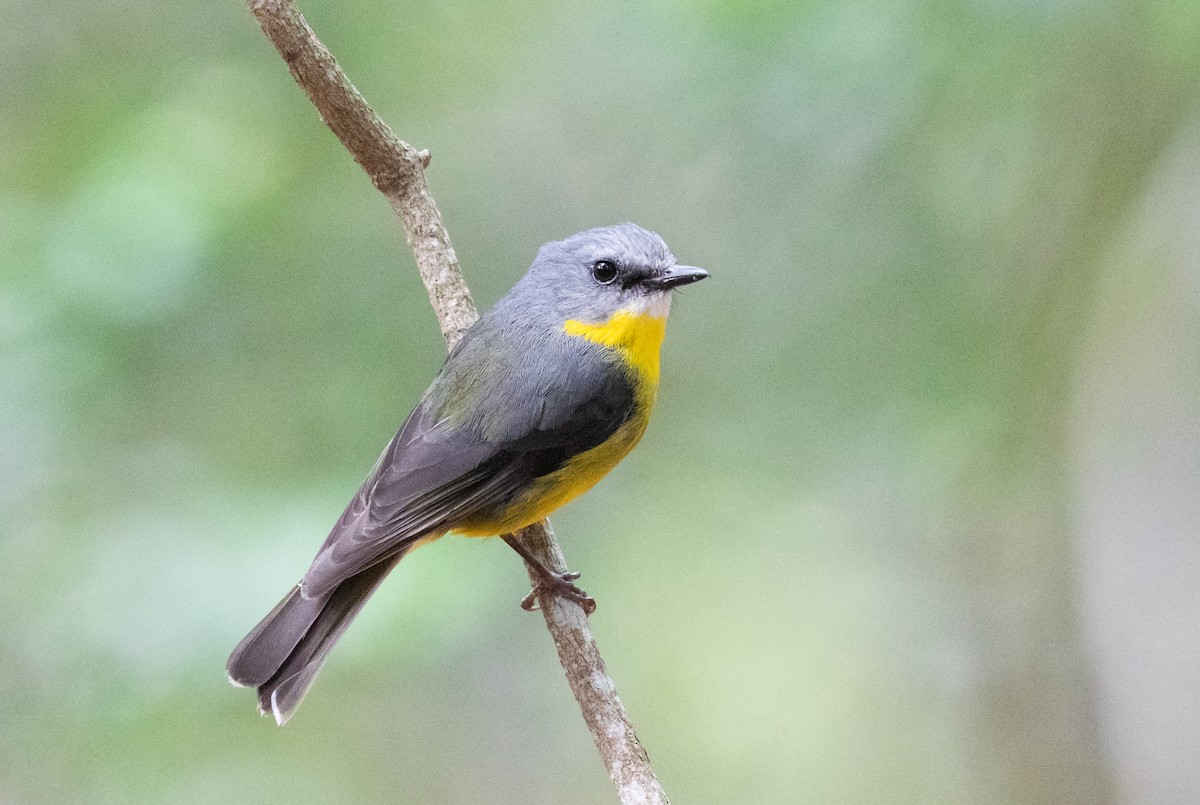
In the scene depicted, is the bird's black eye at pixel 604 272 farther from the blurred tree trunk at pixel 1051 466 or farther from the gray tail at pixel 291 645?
the blurred tree trunk at pixel 1051 466

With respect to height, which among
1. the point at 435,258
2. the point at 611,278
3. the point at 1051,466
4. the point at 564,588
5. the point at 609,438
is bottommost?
the point at 564,588

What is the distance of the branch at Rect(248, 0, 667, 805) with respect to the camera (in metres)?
3.02

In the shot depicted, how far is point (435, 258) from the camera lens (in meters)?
3.80

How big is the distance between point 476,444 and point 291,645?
2.49 ft

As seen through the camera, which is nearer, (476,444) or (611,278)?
(476,444)

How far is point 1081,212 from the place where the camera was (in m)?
4.89

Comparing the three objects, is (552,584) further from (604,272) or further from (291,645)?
(604,272)

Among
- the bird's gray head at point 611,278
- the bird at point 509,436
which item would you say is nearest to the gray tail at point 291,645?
the bird at point 509,436

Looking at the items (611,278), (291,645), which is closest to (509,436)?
Answer: (611,278)

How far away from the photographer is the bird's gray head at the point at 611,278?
3.61 m

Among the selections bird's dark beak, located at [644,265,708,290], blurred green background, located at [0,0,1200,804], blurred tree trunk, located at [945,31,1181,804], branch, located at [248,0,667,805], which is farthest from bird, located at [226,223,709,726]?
blurred tree trunk, located at [945,31,1181,804]

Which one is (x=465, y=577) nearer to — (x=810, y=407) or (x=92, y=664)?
(x=92, y=664)

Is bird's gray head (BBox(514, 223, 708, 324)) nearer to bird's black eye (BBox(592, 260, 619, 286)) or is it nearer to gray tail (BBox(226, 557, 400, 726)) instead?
bird's black eye (BBox(592, 260, 619, 286))

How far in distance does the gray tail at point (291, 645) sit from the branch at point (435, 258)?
1.84 ft
